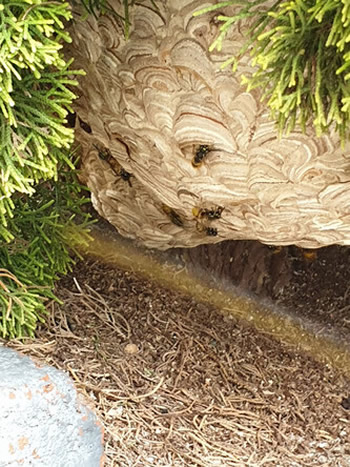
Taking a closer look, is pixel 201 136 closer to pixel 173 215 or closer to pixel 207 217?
pixel 207 217

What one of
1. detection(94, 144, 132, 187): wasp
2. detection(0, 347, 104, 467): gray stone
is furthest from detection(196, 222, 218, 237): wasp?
detection(0, 347, 104, 467): gray stone

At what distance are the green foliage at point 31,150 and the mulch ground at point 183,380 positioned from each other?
0.15 meters

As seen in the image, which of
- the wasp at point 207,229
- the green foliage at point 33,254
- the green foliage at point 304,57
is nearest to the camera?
the green foliage at point 304,57

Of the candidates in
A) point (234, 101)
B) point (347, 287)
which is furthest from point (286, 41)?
point (347, 287)

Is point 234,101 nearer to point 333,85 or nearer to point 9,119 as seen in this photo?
point 333,85

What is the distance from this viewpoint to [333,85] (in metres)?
0.99

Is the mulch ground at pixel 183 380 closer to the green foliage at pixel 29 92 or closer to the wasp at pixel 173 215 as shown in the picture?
the wasp at pixel 173 215

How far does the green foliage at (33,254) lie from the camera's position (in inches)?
58.6

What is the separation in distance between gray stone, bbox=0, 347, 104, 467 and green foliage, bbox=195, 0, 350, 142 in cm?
65

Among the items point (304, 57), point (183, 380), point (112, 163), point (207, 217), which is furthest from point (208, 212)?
point (304, 57)

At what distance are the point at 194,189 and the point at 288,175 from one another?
234 millimetres

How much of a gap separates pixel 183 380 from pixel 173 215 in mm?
435

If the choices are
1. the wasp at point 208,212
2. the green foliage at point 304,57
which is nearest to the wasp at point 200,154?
the wasp at point 208,212

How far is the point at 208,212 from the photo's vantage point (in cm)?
153
